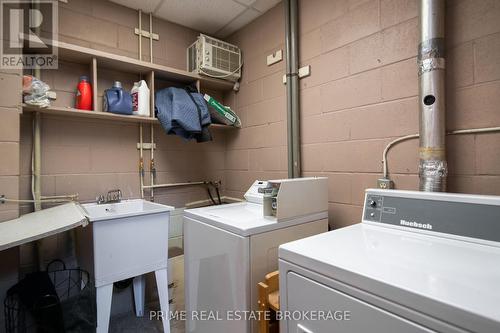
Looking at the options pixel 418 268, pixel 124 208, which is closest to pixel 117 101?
pixel 124 208

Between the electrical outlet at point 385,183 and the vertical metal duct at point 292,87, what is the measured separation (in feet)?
2.01

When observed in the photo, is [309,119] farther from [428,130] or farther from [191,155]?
[191,155]

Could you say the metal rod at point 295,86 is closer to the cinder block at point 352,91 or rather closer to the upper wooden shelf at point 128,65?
the cinder block at point 352,91

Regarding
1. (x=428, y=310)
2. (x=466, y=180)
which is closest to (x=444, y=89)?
(x=466, y=180)

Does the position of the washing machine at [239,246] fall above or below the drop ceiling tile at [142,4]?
below

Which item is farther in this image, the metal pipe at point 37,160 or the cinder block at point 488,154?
the metal pipe at point 37,160

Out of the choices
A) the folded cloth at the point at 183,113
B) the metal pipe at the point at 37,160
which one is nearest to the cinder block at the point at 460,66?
the folded cloth at the point at 183,113

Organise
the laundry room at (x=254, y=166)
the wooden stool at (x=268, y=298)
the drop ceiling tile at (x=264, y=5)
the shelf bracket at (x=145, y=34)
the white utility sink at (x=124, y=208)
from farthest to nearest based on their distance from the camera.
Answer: the shelf bracket at (x=145, y=34), the drop ceiling tile at (x=264, y=5), the white utility sink at (x=124, y=208), the wooden stool at (x=268, y=298), the laundry room at (x=254, y=166)

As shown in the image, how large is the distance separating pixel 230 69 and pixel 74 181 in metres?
1.64

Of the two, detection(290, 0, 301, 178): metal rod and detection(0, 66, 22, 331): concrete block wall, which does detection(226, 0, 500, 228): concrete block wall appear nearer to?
detection(290, 0, 301, 178): metal rod

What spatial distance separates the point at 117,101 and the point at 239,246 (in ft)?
4.87

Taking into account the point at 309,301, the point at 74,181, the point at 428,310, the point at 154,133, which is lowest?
the point at 309,301

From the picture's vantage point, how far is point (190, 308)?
1563mm

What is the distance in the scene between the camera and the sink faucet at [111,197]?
6.51 ft
